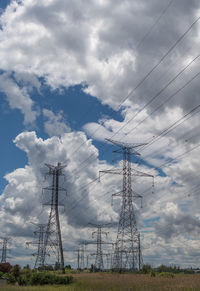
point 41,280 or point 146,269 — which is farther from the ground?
point 146,269

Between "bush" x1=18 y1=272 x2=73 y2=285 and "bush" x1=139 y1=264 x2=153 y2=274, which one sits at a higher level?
"bush" x1=139 y1=264 x2=153 y2=274

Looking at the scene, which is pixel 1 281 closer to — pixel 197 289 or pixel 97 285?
pixel 97 285

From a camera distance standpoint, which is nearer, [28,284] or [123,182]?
[28,284]

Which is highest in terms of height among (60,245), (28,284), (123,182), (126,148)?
(126,148)

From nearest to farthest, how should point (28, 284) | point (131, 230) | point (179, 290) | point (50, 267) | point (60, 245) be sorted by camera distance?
point (179, 290) < point (28, 284) < point (131, 230) < point (60, 245) < point (50, 267)

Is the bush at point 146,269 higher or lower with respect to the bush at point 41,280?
higher

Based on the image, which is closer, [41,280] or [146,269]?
[41,280]

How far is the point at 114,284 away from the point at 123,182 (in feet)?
65.4

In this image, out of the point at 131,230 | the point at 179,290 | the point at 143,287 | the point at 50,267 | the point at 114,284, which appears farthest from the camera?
the point at 50,267

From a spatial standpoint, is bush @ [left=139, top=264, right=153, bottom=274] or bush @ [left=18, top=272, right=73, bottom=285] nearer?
bush @ [left=18, top=272, right=73, bottom=285]

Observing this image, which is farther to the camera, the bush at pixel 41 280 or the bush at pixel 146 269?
the bush at pixel 146 269

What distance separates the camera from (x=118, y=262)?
54250 millimetres

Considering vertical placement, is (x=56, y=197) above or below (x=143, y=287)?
above

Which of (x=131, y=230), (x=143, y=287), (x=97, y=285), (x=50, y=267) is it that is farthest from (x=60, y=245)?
(x=143, y=287)
